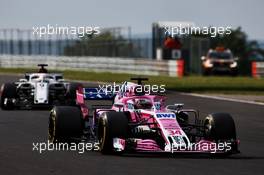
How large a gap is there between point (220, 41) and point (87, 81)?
54154 mm

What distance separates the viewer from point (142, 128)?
16250 mm

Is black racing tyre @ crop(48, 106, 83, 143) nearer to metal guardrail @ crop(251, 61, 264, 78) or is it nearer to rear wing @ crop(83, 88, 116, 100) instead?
rear wing @ crop(83, 88, 116, 100)

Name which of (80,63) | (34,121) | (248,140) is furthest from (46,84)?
(80,63)

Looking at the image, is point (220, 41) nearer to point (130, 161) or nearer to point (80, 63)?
point (80, 63)

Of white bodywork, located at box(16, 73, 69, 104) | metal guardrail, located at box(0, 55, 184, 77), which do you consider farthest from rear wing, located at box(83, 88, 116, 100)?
metal guardrail, located at box(0, 55, 184, 77)

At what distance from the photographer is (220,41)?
98.8 m

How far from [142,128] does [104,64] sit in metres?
42.8

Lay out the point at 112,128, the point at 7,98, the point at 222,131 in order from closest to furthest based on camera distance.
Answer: the point at 112,128
the point at 222,131
the point at 7,98

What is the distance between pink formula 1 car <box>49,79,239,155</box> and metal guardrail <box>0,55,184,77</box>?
3473 cm

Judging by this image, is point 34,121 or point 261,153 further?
point 34,121
